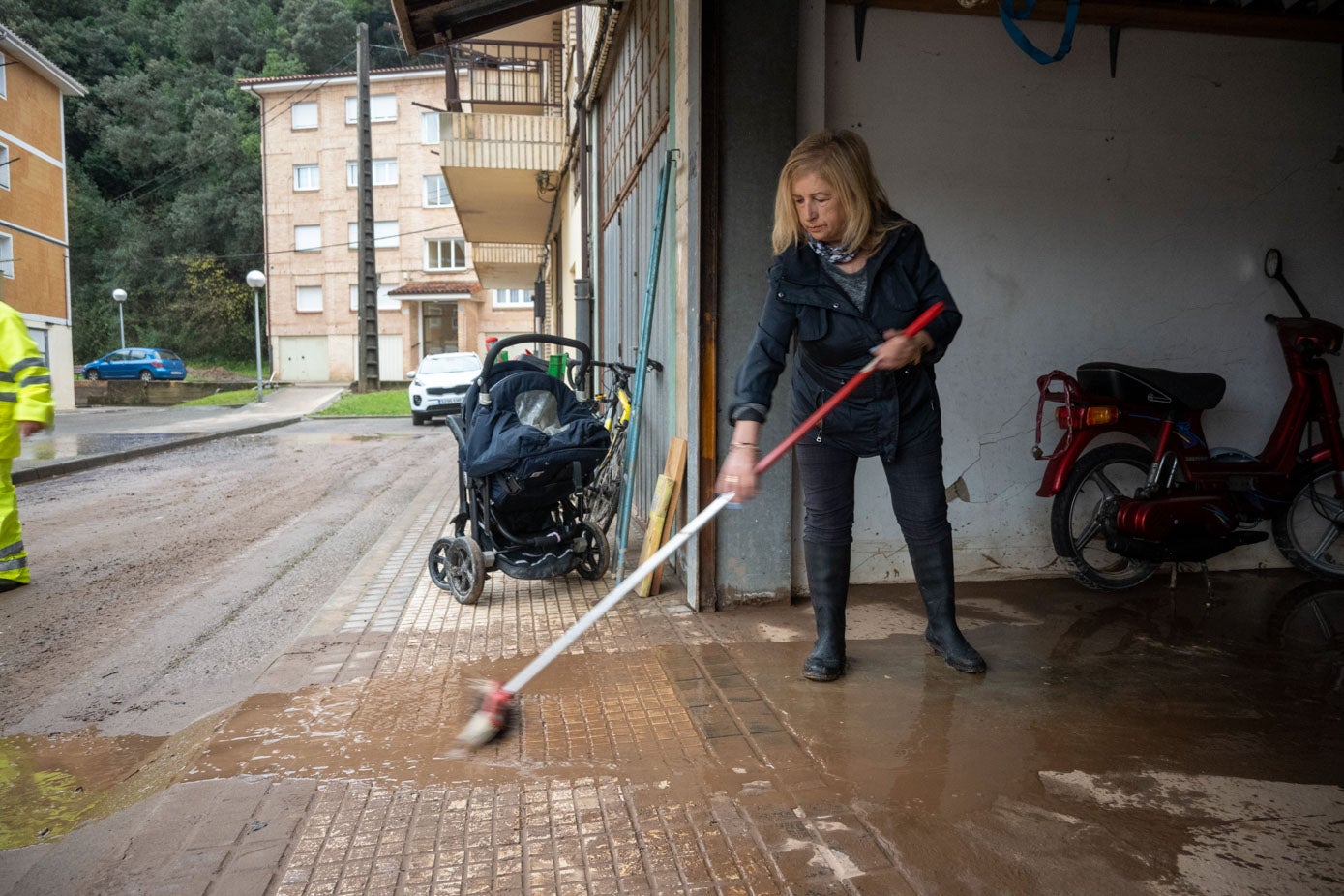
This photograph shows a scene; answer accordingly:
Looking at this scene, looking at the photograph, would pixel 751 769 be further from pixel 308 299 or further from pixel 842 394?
pixel 308 299

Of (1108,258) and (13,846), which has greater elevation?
(1108,258)

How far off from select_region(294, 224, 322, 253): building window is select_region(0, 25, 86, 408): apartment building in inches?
570

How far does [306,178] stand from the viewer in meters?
45.8

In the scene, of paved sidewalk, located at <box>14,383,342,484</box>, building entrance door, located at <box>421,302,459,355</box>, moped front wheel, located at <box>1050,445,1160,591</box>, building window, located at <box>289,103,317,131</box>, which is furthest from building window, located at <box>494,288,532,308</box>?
moped front wheel, located at <box>1050,445,1160,591</box>

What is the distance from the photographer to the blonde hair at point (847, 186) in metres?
3.10

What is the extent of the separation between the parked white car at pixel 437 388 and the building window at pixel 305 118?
104 feet

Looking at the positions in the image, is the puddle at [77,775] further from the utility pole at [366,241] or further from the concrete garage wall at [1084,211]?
the utility pole at [366,241]

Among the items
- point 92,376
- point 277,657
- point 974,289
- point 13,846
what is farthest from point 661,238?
point 92,376

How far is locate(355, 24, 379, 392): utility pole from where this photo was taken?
27219 mm

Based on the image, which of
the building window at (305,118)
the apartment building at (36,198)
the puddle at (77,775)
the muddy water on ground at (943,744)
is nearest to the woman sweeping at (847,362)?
the muddy water on ground at (943,744)

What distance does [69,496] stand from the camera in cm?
939

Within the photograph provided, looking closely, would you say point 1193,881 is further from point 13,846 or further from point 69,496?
point 69,496

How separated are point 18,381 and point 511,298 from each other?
40654mm

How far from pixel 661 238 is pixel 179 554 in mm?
4269
